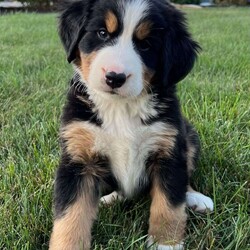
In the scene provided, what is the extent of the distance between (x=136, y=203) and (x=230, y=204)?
50cm

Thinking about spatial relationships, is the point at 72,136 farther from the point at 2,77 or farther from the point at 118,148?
the point at 2,77

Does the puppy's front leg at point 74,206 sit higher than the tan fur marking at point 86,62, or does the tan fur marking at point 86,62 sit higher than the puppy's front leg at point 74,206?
the tan fur marking at point 86,62

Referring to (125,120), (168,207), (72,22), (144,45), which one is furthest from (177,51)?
(168,207)

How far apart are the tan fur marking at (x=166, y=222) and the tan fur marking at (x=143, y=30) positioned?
30.4 inches

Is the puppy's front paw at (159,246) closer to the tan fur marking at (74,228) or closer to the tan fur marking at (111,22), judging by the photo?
the tan fur marking at (74,228)

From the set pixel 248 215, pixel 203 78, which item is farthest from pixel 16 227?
pixel 203 78

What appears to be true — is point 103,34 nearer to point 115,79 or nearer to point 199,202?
point 115,79

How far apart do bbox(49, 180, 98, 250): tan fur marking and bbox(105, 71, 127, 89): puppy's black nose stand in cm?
57

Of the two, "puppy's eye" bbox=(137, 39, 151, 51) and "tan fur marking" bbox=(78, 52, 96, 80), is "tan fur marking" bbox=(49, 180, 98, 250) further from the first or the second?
"puppy's eye" bbox=(137, 39, 151, 51)

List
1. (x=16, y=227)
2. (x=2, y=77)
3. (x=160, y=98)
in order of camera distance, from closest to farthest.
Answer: (x=16, y=227)
(x=160, y=98)
(x=2, y=77)

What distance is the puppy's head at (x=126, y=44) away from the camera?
7.26ft

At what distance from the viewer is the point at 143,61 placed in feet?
7.73

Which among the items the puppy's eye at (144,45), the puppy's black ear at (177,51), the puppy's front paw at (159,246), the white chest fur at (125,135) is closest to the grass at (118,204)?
the puppy's front paw at (159,246)

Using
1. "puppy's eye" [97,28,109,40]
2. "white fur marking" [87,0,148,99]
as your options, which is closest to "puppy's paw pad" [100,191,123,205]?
"white fur marking" [87,0,148,99]
